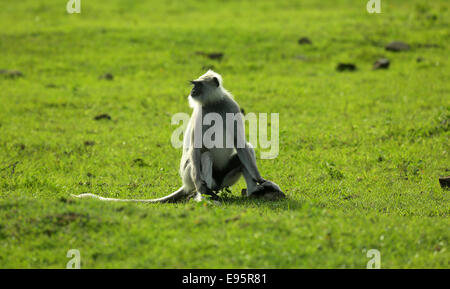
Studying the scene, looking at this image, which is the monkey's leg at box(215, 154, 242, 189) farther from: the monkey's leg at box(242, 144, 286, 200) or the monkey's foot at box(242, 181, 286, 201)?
the monkey's foot at box(242, 181, 286, 201)

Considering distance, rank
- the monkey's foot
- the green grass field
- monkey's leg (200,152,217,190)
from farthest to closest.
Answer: monkey's leg (200,152,217,190), the monkey's foot, the green grass field

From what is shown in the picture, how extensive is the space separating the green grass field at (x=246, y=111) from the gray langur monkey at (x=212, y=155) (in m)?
0.47

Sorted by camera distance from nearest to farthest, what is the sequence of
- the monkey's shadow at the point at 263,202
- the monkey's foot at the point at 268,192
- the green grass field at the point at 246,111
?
1. the green grass field at the point at 246,111
2. the monkey's shadow at the point at 263,202
3. the monkey's foot at the point at 268,192

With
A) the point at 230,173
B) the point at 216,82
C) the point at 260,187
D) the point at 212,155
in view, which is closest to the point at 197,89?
the point at 216,82

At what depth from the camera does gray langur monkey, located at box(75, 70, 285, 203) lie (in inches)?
368

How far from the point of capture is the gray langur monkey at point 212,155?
30.7 feet

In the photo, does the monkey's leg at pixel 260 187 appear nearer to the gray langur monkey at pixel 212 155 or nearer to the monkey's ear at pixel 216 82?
the gray langur monkey at pixel 212 155

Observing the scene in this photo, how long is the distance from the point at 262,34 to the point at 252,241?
17.8m

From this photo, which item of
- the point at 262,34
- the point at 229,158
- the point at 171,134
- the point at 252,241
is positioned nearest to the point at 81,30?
the point at 262,34

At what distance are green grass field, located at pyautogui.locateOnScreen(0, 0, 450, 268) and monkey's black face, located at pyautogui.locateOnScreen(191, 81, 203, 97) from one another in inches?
69.8

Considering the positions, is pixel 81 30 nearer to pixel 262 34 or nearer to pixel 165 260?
pixel 262 34

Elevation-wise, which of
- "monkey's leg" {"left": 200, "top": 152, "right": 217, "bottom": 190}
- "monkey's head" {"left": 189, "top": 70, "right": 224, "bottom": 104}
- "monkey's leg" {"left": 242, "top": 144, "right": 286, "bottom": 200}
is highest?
"monkey's head" {"left": 189, "top": 70, "right": 224, "bottom": 104}

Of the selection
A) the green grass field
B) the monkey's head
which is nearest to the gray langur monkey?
the monkey's head

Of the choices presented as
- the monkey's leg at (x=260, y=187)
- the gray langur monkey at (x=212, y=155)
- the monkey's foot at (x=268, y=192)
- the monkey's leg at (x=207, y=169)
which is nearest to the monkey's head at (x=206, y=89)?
the gray langur monkey at (x=212, y=155)
